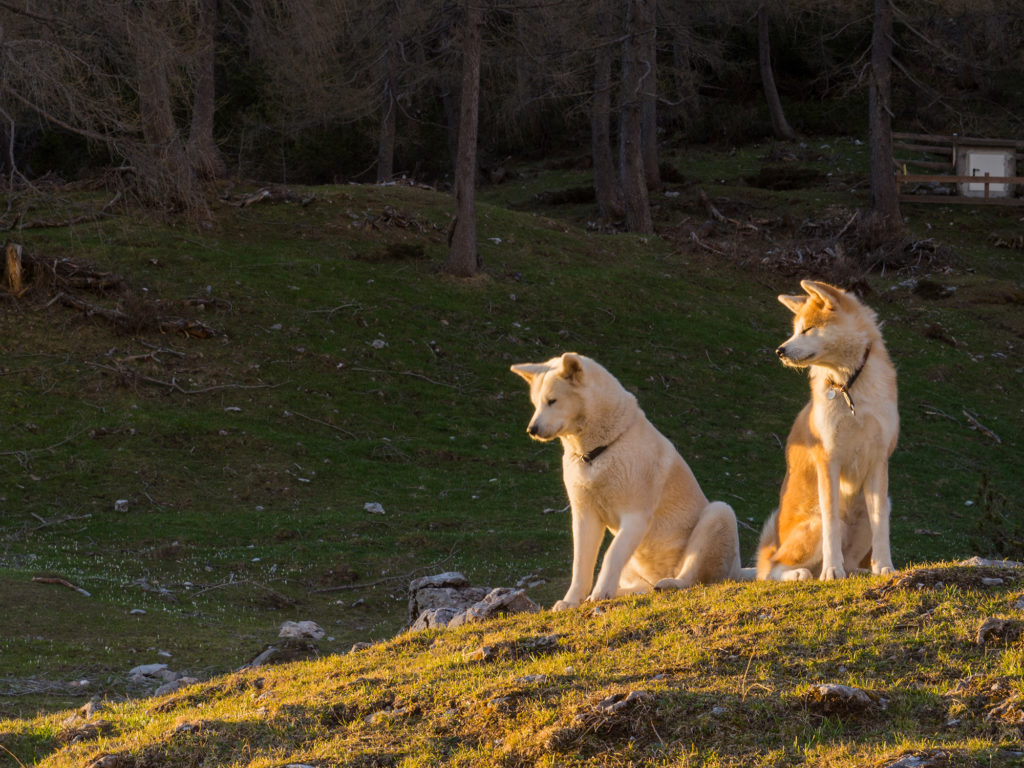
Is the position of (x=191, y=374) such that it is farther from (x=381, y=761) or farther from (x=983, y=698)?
(x=983, y=698)

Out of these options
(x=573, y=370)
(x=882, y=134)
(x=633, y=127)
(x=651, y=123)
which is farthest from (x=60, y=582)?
(x=651, y=123)

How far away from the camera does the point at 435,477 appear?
18.4 m

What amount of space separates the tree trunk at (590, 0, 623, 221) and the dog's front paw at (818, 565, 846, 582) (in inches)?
1060

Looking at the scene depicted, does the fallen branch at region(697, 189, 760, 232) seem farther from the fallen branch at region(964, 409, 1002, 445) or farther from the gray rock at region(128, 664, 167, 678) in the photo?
the gray rock at region(128, 664, 167, 678)

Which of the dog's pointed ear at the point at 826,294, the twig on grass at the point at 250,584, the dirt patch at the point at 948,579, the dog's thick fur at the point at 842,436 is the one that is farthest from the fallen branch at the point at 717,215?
the dirt patch at the point at 948,579

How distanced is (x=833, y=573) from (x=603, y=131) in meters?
29.6

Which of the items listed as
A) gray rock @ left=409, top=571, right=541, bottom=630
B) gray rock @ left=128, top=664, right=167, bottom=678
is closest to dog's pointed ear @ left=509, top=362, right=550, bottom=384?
gray rock @ left=409, top=571, right=541, bottom=630

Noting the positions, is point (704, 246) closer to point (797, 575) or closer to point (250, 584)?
point (250, 584)

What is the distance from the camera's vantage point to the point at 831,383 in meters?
7.73

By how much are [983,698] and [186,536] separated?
1206 cm

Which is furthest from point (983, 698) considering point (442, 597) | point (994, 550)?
point (994, 550)

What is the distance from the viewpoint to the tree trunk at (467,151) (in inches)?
989

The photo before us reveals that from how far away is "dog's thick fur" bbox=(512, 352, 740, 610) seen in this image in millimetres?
8125

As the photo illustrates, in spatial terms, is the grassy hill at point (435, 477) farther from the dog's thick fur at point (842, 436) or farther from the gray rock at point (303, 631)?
the dog's thick fur at point (842, 436)
